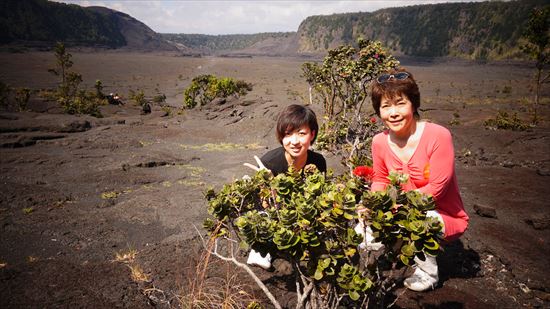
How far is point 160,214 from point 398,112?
186 inches

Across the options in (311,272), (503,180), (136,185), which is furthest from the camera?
(136,185)

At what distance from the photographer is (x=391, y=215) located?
152 cm

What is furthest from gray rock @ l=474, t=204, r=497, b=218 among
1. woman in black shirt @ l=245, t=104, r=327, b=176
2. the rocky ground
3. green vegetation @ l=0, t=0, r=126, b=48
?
green vegetation @ l=0, t=0, r=126, b=48

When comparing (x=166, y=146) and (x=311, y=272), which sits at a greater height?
(x=311, y=272)

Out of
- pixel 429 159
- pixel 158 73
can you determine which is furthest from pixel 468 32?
pixel 429 159

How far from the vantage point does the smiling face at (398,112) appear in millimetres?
2277

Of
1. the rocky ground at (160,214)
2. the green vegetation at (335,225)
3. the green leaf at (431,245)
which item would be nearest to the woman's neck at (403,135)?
the green vegetation at (335,225)

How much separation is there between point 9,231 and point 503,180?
9.17 metres

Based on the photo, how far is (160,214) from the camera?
18.5ft

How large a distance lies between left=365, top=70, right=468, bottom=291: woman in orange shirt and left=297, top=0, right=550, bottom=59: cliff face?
74885 mm

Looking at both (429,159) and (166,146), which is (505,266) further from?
(166,146)

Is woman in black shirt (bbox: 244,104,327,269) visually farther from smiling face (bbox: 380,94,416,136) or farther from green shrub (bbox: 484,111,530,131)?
green shrub (bbox: 484,111,530,131)

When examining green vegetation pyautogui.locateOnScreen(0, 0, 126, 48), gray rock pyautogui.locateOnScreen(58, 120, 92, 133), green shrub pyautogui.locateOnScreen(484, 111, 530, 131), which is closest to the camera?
green shrub pyautogui.locateOnScreen(484, 111, 530, 131)

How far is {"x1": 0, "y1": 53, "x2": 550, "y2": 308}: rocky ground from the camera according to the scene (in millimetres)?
2885
